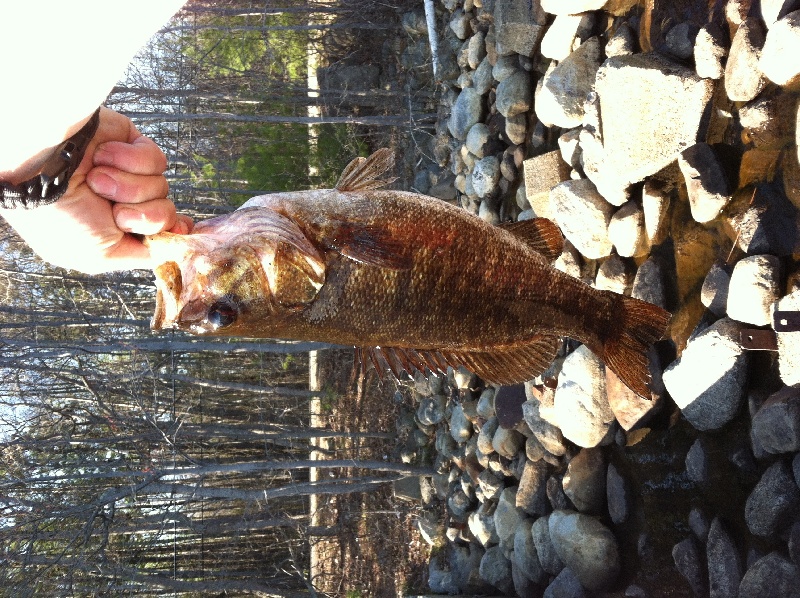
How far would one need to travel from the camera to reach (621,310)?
2867mm

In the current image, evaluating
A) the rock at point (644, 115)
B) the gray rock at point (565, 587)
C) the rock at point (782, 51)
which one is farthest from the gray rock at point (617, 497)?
the rock at point (782, 51)

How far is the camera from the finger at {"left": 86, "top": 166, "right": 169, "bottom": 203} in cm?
204

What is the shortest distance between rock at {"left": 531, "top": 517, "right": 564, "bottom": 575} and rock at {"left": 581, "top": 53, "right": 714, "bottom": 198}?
2.35 metres

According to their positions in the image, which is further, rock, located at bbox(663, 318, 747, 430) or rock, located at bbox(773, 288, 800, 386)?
rock, located at bbox(663, 318, 747, 430)

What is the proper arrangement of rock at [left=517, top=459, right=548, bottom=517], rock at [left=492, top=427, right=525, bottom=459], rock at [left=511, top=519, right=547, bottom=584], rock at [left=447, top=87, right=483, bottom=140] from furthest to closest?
1. rock at [left=447, top=87, right=483, bottom=140]
2. rock at [left=492, top=427, right=525, bottom=459]
3. rock at [left=517, top=459, right=548, bottom=517]
4. rock at [left=511, top=519, right=547, bottom=584]

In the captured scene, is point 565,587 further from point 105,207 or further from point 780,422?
point 105,207

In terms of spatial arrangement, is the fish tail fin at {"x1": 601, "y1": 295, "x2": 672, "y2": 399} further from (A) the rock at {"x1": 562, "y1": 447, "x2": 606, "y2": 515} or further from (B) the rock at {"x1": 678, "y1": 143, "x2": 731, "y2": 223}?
(A) the rock at {"x1": 562, "y1": 447, "x2": 606, "y2": 515}

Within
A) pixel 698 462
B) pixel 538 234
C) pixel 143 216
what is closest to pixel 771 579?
pixel 698 462

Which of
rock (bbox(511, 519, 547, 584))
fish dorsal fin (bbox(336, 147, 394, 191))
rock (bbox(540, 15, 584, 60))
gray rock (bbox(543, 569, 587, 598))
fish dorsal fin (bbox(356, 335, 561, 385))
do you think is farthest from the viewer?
rock (bbox(511, 519, 547, 584))

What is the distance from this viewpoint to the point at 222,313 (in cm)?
222

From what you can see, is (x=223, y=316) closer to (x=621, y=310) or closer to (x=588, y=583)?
(x=621, y=310)

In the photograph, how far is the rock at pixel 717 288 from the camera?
3.31 metres

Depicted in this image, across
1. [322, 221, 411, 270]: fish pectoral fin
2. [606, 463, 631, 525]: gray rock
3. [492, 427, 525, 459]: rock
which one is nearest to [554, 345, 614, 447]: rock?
[606, 463, 631, 525]: gray rock

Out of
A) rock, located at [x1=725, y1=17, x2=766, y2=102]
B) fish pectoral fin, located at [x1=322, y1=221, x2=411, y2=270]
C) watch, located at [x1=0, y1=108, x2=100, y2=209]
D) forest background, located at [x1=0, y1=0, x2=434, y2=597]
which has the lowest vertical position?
forest background, located at [x1=0, y1=0, x2=434, y2=597]
